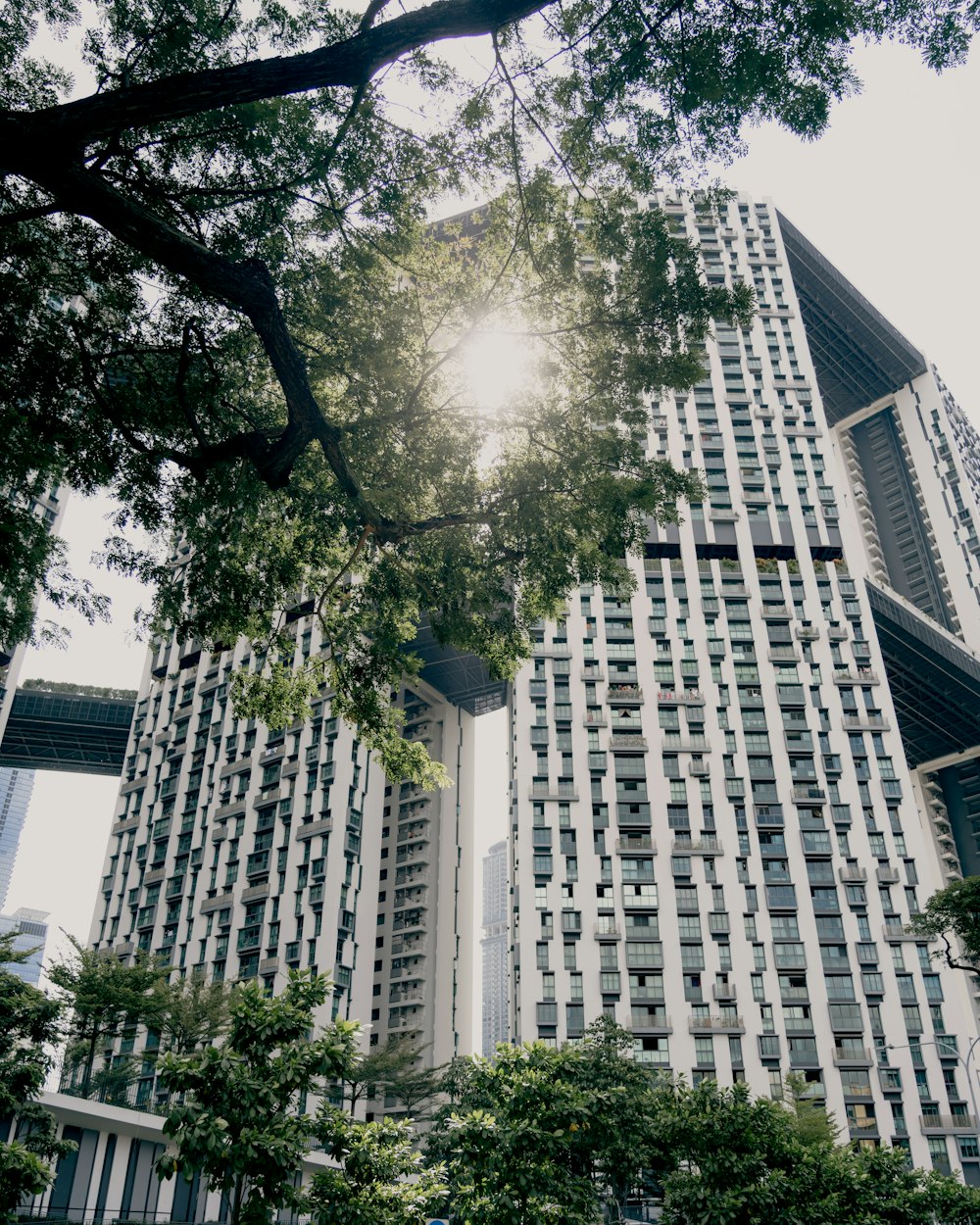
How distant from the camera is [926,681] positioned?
261 ft

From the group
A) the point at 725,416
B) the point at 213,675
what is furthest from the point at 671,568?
the point at 213,675

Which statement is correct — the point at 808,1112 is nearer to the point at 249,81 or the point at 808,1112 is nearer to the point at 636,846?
the point at 636,846

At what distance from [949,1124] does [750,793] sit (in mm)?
19579

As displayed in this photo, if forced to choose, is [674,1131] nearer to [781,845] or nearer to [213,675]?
[781,845]

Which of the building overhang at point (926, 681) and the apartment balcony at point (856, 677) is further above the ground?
the building overhang at point (926, 681)

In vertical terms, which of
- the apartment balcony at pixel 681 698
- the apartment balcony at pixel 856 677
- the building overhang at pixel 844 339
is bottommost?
the apartment balcony at pixel 681 698

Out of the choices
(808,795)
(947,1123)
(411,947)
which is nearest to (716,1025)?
(947,1123)

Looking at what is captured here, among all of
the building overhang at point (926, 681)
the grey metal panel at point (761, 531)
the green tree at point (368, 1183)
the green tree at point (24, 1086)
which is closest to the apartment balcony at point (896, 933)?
the building overhang at point (926, 681)

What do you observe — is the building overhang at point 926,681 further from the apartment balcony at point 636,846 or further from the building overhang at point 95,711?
the building overhang at point 95,711

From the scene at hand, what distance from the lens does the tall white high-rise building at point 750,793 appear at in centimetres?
4997

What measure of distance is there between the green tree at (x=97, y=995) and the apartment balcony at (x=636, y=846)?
26608 mm

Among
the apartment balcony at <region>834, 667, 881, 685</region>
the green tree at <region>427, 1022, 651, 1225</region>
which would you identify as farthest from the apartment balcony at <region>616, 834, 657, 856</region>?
the green tree at <region>427, 1022, 651, 1225</region>

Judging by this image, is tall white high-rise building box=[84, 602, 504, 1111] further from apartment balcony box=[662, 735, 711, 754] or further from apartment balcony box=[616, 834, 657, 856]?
apartment balcony box=[662, 735, 711, 754]

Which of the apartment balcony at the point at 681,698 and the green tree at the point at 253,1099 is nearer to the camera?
the green tree at the point at 253,1099
